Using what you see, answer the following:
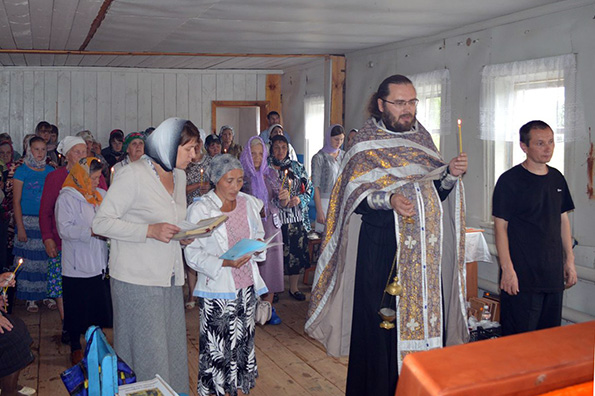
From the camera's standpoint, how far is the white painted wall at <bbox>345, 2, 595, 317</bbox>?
4828mm

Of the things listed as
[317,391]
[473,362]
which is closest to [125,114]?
[317,391]

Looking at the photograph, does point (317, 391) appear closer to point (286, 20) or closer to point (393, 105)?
point (393, 105)

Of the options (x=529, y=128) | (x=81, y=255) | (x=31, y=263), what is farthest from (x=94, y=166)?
(x=529, y=128)

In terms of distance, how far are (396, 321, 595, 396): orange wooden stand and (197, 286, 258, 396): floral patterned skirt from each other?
2.67 metres

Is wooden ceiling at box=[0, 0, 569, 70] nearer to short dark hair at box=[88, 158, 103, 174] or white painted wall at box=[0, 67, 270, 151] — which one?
short dark hair at box=[88, 158, 103, 174]

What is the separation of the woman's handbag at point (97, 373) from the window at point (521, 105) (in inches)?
163

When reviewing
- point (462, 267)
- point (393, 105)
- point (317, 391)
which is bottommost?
point (317, 391)

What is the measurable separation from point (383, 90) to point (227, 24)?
132 inches

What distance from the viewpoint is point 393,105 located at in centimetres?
309

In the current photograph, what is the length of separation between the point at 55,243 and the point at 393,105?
9.80 feet

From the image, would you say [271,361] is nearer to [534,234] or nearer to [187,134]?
[534,234]

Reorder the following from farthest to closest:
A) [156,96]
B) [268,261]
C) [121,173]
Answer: [156,96]
[268,261]
[121,173]

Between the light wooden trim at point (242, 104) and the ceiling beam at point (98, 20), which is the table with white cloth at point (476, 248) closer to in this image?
the ceiling beam at point (98, 20)

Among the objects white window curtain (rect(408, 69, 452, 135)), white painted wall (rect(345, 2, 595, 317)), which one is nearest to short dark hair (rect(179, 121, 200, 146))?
white painted wall (rect(345, 2, 595, 317))
